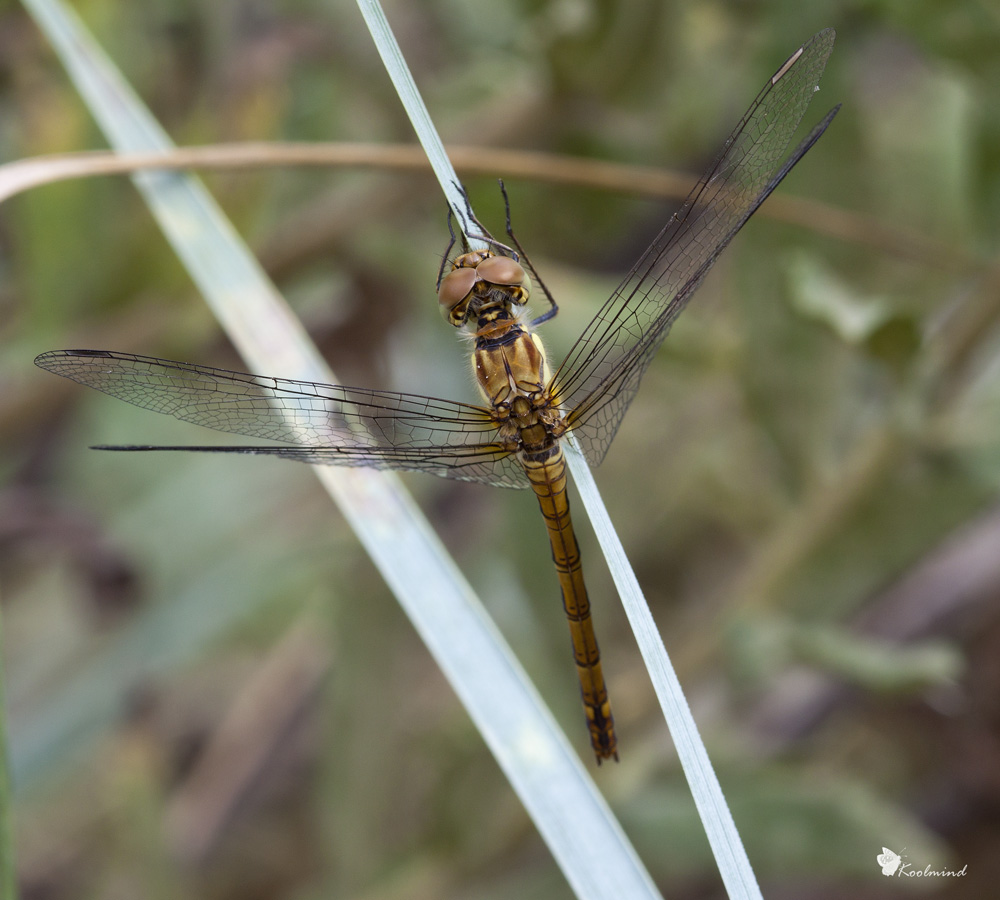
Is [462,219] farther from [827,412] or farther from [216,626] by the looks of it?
[216,626]

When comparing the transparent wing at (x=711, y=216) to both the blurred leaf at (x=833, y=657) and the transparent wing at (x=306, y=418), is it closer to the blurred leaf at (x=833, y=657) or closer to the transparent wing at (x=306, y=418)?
the transparent wing at (x=306, y=418)

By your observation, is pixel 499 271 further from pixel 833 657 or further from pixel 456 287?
pixel 833 657

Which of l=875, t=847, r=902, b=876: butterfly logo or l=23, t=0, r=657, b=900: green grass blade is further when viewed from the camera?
l=875, t=847, r=902, b=876: butterfly logo

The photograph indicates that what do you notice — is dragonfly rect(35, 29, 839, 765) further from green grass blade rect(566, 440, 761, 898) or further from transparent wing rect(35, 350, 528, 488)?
green grass blade rect(566, 440, 761, 898)

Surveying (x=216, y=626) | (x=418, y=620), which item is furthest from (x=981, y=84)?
(x=216, y=626)

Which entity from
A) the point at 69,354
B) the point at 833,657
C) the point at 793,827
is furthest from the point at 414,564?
the point at 793,827

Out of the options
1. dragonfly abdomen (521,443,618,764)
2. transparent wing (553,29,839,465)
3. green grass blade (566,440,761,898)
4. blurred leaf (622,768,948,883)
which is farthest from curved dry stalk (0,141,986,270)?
blurred leaf (622,768,948,883)

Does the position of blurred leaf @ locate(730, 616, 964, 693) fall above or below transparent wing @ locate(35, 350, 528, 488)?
below
